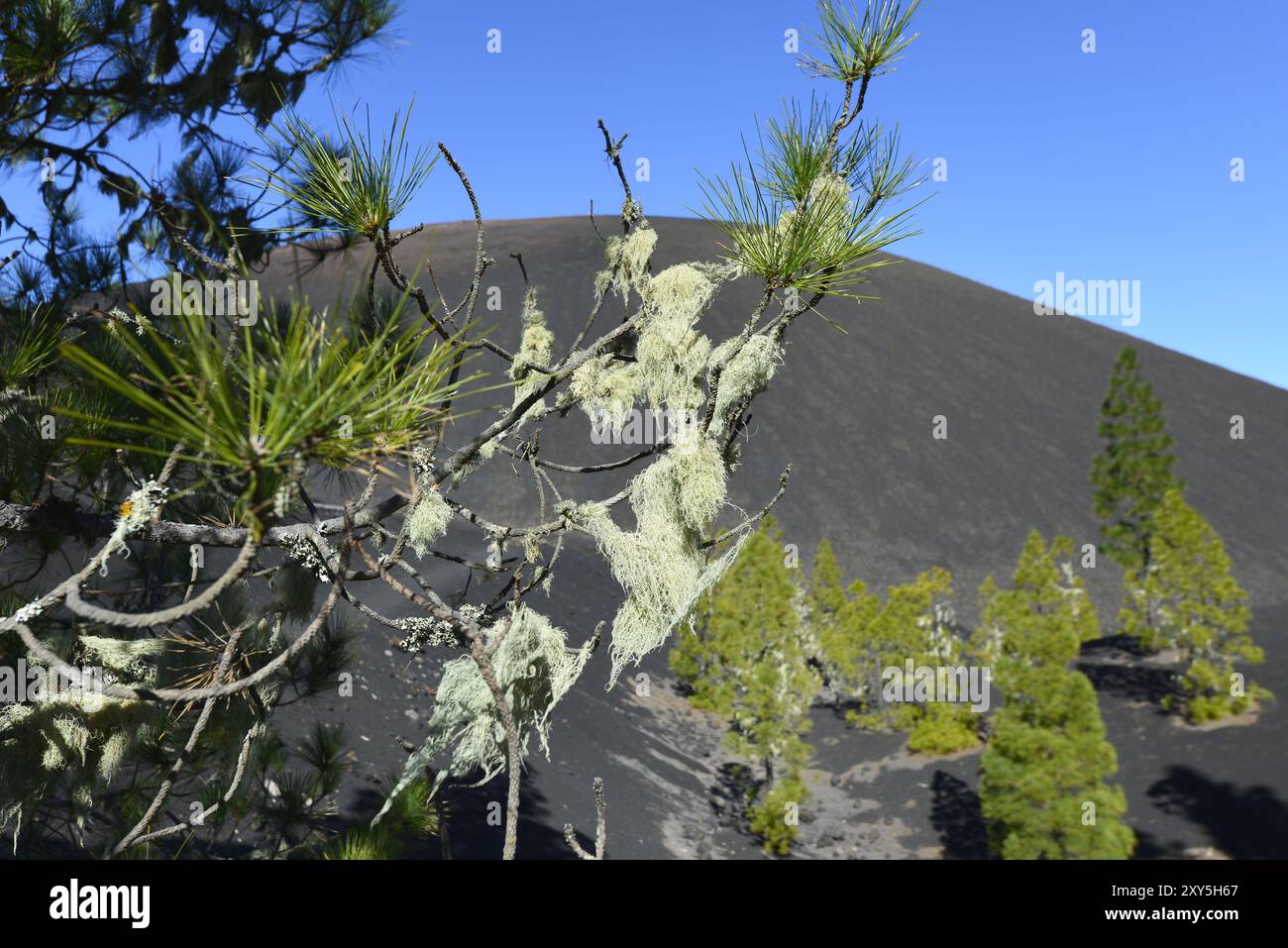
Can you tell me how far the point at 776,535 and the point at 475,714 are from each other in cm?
1460

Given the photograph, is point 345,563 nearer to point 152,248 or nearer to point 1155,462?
point 152,248

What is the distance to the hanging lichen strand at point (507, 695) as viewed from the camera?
9.29 ft

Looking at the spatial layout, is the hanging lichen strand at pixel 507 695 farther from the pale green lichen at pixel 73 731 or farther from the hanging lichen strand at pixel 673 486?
the pale green lichen at pixel 73 731

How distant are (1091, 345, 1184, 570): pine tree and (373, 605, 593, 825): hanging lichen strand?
18.7 m

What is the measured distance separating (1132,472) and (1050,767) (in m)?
12.0

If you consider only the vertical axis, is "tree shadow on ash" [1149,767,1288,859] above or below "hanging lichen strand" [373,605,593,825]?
below

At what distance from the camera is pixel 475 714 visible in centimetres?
288

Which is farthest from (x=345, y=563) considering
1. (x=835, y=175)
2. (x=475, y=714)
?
(x=835, y=175)

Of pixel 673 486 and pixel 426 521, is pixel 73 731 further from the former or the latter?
pixel 673 486

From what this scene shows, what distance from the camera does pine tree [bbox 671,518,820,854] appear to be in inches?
453

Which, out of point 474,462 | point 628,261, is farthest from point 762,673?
point 474,462

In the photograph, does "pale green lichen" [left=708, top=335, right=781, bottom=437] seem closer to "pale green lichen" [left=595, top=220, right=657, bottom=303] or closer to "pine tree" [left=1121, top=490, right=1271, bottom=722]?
"pale green lichen" [left=595, top=220, right=657, bottom=303]

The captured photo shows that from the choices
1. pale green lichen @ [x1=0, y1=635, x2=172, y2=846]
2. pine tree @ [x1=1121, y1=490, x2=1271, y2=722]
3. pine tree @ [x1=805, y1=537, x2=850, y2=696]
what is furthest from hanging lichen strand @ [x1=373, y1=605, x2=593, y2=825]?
pine tree @ [x1=1121, y1=490, x2=1271, y2=722]

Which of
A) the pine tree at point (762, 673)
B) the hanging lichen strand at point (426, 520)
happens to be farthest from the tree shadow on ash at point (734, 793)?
the hanging lichen strand at point (426, 520)
